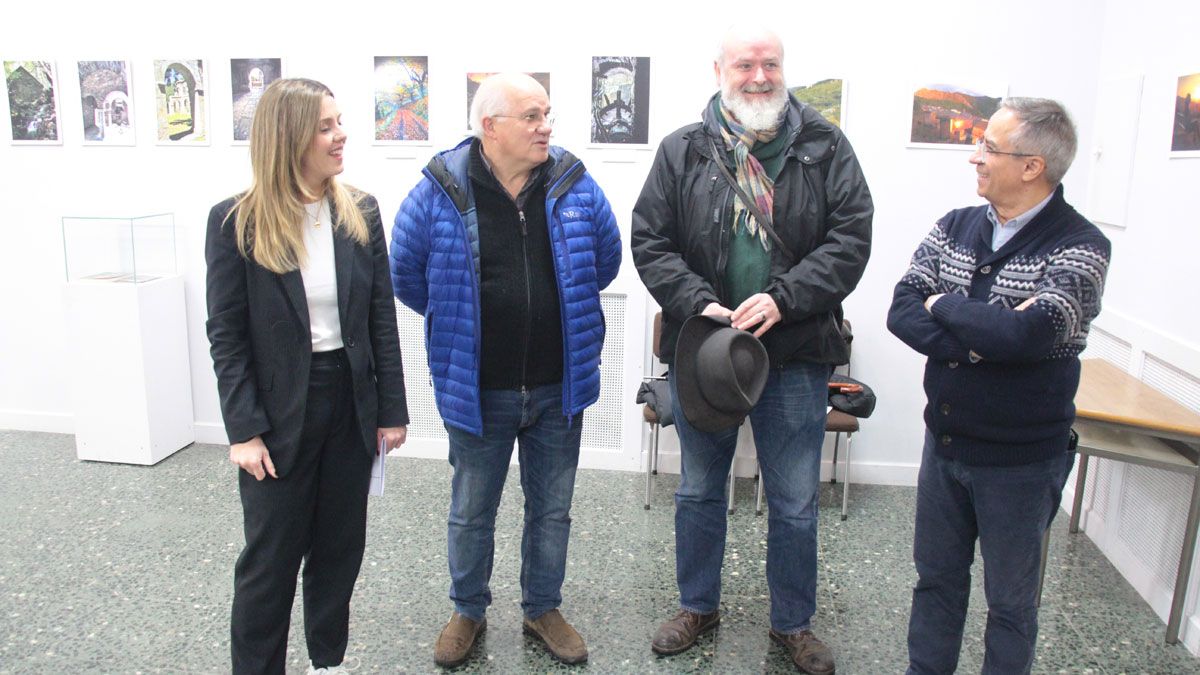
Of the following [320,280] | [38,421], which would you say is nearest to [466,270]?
[320,280]

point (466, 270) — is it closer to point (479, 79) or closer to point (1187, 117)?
point (479, 79)

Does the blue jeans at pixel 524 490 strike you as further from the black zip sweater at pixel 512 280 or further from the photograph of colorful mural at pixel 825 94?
the photograph of colorful mural at pixel 825 94

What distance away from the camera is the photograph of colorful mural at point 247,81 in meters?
4.16

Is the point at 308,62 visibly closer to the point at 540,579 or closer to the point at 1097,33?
the point at 540,579

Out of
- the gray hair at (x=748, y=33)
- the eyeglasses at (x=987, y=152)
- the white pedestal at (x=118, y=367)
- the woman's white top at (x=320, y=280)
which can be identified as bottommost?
the white pedestal at (x=118, y=367)

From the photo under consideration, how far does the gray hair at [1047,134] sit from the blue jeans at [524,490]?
133 cm

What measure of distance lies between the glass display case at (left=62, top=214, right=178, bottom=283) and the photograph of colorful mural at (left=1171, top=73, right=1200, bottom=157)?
4.31m

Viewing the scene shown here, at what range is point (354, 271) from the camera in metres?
2.13

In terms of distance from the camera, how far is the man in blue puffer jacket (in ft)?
7.72

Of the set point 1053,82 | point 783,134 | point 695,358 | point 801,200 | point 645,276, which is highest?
point 1053,82

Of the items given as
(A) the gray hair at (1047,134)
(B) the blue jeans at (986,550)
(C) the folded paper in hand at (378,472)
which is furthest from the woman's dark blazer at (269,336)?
(A) the gray hair at (1047,134)

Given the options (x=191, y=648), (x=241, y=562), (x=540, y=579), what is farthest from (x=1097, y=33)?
(x=191, y=648)

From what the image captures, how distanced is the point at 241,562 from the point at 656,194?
56.7 inches

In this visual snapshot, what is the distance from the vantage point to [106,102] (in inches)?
169
